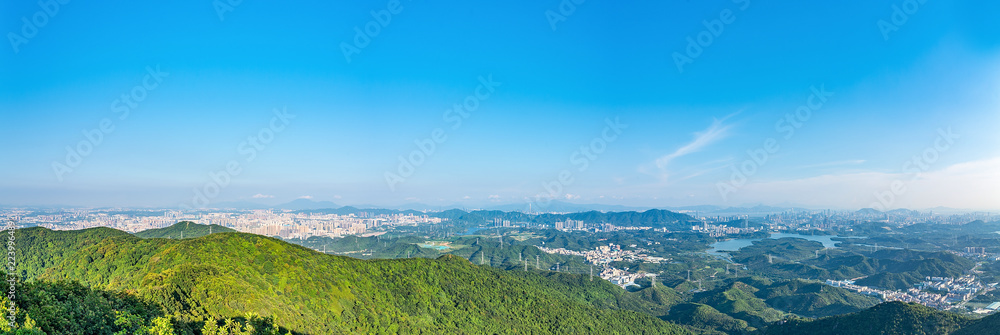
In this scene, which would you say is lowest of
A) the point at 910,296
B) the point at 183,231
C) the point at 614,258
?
the point at 910,296

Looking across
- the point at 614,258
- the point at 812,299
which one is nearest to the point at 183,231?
the point at 812,299

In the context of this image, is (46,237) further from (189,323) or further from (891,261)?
(891,261)

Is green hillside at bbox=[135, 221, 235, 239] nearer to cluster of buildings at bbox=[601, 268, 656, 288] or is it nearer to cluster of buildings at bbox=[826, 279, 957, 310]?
cluster of buildings at bbox=[601, 268, 656, 288]

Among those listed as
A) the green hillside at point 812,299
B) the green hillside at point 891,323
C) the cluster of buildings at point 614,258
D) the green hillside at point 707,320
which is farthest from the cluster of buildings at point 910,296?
the green hillside at point 891,323

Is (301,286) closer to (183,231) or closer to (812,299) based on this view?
(183,231)

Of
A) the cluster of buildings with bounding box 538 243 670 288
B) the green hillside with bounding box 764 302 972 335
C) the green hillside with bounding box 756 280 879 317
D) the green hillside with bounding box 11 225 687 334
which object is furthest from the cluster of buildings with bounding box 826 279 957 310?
the green hillside with bounding box 11 225 687 334

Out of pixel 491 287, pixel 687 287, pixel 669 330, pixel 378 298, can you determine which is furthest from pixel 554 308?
pixel 687 287

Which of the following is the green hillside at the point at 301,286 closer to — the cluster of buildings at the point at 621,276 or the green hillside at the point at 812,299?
the green hillside at the point at 812,299
